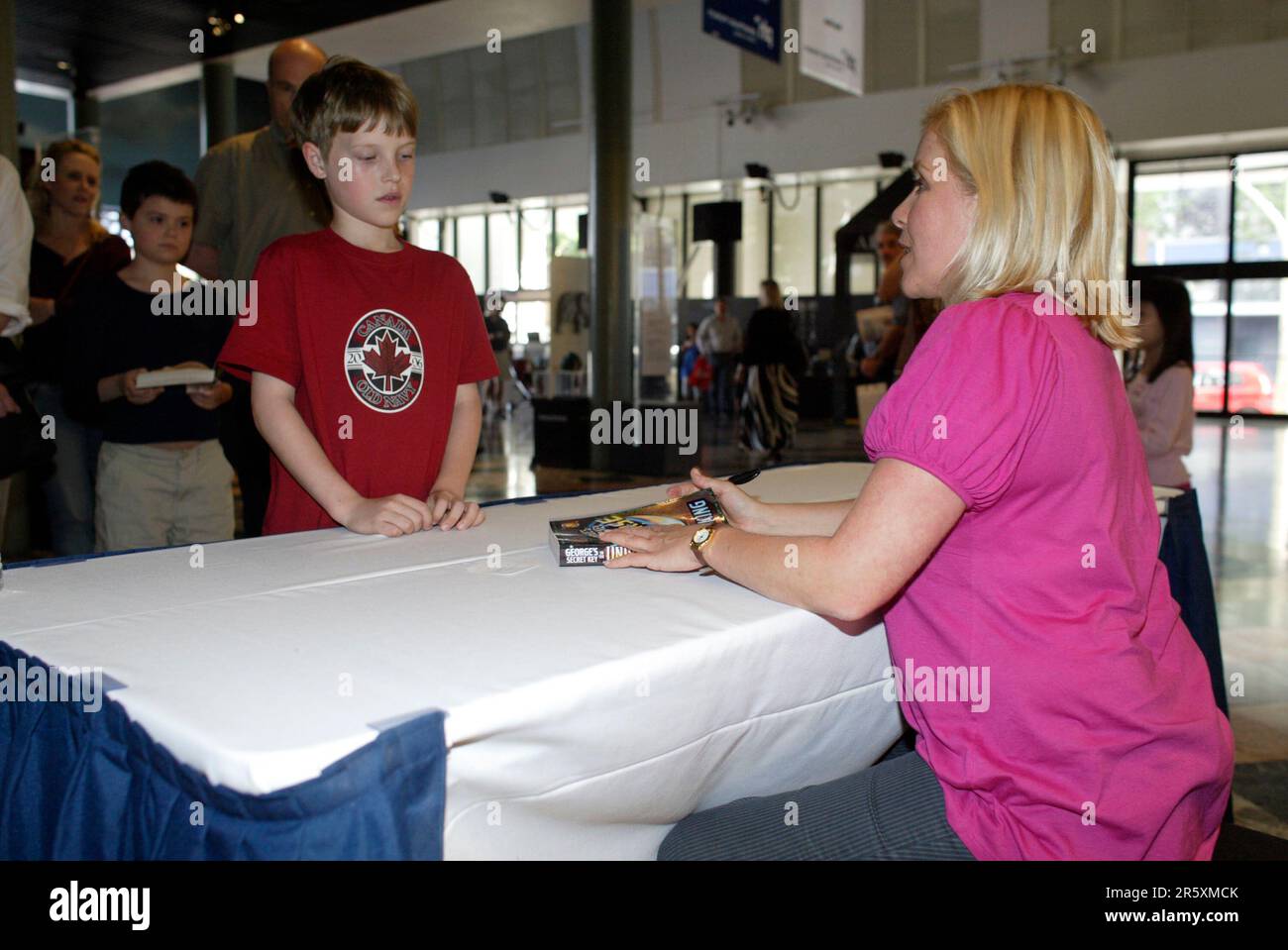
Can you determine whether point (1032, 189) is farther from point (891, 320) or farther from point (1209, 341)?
point (1209, 341)

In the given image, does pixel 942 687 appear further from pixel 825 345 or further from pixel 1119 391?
pixel 825 345

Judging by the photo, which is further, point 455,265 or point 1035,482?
point 455,265

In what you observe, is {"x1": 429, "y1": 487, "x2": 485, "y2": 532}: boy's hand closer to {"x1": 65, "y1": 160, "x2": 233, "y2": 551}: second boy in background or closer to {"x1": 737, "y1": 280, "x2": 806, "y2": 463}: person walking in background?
{"x1": 65, "y1": 160, "x2": 233, "y2": 551}: second boy in background

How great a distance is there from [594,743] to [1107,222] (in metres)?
0.84

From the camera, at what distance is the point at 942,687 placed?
1188mm

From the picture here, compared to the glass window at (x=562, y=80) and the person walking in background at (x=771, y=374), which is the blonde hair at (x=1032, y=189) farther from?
the glass window at (x=562, y=80)

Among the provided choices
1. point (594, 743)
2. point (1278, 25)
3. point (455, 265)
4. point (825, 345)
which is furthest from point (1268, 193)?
point (594, 743)

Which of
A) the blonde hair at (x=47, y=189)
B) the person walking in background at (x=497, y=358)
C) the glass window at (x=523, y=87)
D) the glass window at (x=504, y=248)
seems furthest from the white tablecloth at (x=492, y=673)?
the glass window at (x=504, y=248)

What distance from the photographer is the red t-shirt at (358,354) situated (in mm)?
1853

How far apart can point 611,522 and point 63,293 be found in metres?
3.03

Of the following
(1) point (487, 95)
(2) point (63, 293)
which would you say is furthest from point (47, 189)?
(1) point (487, 95)

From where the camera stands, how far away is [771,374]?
1039 centimetres
